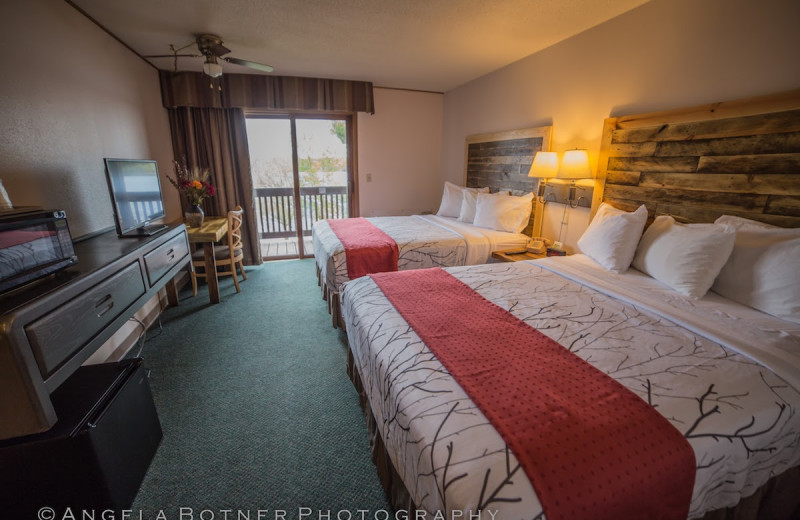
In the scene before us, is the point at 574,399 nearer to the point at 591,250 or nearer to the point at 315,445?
the point at 315,445

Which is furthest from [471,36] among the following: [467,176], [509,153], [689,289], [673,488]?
[673,488]

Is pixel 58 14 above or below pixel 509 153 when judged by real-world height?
above

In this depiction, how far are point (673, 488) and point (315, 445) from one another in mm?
1443

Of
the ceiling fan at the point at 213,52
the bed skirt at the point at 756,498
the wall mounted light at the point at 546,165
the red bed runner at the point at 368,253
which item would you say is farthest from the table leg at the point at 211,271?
the wall mounted light at the point at 546,165

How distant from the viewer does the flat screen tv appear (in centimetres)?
199

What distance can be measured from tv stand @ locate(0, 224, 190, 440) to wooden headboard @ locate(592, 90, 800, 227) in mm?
3159

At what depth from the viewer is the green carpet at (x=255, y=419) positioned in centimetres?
142

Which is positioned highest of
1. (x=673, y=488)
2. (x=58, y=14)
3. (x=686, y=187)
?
(x=58, y=14)

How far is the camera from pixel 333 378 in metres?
2.18

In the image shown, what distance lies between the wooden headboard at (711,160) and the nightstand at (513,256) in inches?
28.6

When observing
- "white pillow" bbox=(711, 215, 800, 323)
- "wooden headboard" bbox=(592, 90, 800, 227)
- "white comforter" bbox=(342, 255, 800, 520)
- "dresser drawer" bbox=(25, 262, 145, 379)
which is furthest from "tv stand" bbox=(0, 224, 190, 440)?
"wooden headboard" bbox=(592, 90, 800, 227)

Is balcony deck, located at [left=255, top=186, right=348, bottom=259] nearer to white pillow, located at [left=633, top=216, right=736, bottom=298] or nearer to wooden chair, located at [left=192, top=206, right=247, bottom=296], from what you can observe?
wooden chair, located at [left=192, top=206, right=247, bottom=296]

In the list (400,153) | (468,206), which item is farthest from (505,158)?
(400,153)

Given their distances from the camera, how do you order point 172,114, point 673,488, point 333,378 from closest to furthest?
point 673,488 → point 333,378 → point 172,114
